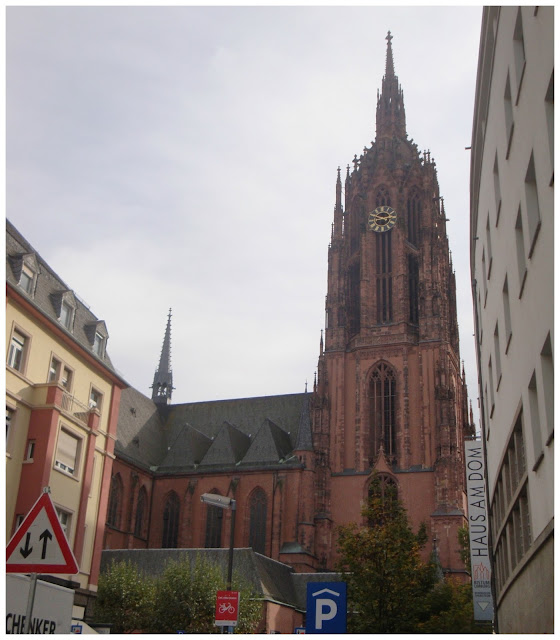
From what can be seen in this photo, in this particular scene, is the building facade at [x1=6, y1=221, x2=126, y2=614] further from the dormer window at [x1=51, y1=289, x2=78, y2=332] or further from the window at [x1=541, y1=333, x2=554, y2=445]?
the window at [x1=541, y1=333, x2=554, y2=445]

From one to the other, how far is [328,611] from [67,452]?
17.7 m

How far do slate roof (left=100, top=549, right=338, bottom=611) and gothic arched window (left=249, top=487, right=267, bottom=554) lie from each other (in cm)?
498

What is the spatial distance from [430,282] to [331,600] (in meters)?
46.8

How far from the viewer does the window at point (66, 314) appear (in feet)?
96.3

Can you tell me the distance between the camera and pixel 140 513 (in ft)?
189

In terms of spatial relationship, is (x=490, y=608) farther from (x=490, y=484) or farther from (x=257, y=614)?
(x=257, y=614)

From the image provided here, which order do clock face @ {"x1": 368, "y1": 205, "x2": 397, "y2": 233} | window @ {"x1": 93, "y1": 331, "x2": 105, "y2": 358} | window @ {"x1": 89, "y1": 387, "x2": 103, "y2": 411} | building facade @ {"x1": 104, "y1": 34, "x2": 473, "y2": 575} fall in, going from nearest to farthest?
window @ {"x1": 89, "y1": 387, "x2": 103, "y2": 411} → window @ {"x1": 93, "y1": 331, "x2": 105, "y2": 358} → building facade @ {"x1": 104, "y1": 34, "x2": 473, "y2": 575} → clock face @ {"x1": 368, "y1": 205, "x2": 397, "y2": 233}

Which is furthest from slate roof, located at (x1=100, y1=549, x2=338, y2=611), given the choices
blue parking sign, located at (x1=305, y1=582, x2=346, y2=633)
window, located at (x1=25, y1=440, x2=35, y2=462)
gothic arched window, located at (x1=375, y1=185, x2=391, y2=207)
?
blue parking sign, located at (x1=305, y1=582, x2=346, y2=633)

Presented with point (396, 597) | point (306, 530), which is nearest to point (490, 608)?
point (396, 597)

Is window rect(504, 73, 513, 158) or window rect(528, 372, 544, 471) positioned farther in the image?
window rect(504, 73, 513, 158)

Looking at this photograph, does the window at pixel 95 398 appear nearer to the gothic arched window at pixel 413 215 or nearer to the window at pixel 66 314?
the window at pixel 66 314

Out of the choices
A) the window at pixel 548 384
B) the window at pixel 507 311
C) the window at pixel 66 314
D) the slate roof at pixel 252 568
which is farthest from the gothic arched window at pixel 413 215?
the window at pixel 548 384

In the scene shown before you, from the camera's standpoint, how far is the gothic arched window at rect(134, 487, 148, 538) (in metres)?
56.7

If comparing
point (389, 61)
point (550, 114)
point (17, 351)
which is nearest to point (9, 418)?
point (17, 351)
